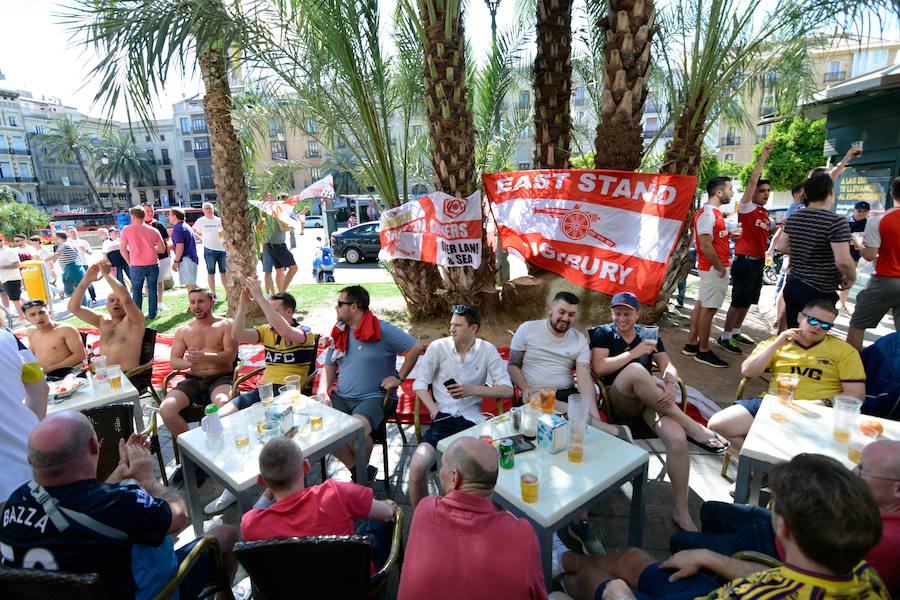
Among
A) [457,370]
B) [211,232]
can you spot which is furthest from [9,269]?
[457,370]

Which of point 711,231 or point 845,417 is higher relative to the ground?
point 711,231

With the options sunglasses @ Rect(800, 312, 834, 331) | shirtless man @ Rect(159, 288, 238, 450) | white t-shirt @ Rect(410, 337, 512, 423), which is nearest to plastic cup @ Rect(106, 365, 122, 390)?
shirtless man @ Rect(159, 288, 238, 450)

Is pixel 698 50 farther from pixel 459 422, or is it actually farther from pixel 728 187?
pixel 459 422

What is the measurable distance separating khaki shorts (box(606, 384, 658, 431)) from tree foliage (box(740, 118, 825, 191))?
22562mm

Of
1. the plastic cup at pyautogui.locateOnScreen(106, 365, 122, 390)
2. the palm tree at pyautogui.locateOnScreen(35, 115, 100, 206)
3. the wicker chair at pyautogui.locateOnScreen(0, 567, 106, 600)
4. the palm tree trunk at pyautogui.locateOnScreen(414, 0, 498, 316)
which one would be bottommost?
the plastic cup at pyautogui.locateOnScreen(106, 365, 122, 390)

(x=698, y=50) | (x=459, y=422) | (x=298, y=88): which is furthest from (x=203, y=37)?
(x=698, y=50)

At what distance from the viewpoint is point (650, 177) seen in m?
4.80

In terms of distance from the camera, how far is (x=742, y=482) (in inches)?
100

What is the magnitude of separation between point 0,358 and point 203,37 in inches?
139

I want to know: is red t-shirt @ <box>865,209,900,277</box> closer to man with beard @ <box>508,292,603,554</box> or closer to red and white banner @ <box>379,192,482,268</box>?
man with beard @ <box>508,292,603,554</box>

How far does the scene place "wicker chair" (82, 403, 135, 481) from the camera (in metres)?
2.84

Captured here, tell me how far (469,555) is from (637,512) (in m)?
1.53

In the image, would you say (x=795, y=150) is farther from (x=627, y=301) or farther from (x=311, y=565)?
(x=311, y=565)

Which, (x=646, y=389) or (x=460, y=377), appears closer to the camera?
(x=646, y=389)
